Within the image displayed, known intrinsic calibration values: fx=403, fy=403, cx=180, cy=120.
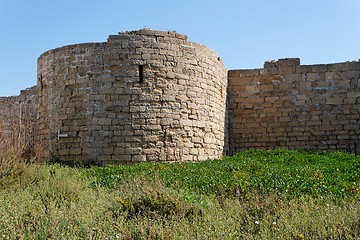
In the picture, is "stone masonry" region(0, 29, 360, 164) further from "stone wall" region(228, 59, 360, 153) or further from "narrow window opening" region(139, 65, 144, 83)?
"stone wall" region(228, 59, 360, 153)

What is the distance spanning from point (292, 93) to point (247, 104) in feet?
4.86

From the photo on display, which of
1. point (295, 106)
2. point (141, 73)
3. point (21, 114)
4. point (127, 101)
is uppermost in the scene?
point (141, 73)

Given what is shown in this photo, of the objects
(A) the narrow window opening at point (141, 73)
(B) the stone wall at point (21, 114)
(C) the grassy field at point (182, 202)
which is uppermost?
(A) the narrow window opening at point (141, 73)

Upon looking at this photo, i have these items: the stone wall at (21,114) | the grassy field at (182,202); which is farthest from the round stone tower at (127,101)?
the stone wall at (21,114)

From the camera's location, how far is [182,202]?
5648 mm

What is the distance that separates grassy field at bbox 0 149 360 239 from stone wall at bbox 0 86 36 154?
12.5 feet

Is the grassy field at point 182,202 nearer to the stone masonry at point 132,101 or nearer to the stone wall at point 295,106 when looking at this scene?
the stone masonry at point 132,101

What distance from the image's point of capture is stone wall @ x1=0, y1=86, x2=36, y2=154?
12.3 m

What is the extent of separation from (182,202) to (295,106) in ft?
27.6

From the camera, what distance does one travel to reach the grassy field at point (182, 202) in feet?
15.1

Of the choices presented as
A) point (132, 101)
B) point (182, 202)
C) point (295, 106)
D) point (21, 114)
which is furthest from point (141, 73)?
point (21, 114)

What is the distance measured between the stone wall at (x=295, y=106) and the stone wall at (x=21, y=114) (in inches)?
256

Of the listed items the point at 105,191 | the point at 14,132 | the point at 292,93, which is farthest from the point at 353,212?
the point at 14,132

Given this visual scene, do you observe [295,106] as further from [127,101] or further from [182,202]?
[182,202]
